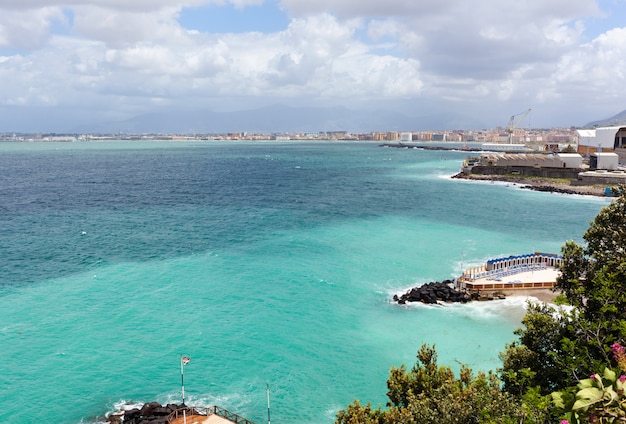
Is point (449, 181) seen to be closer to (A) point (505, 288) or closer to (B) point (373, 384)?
(A) point (505, 288)

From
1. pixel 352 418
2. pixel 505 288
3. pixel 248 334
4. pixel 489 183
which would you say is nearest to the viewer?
pixel 352 418

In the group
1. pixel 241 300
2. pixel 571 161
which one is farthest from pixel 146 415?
pixel 571 161

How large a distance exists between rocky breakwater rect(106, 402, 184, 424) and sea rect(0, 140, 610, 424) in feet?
4.99

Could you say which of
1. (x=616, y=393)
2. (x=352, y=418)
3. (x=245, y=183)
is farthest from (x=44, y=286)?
(x=245, y=183)

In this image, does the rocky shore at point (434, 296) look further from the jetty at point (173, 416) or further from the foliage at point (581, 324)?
the foliage at point (581, 324)

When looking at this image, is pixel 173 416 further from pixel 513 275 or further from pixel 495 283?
pixel 513 275

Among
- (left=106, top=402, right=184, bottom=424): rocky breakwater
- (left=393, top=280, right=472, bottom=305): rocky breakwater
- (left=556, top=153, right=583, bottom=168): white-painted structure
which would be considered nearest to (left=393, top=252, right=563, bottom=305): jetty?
(left=393, top=280, right=472, bottom=305): rocky breakwater

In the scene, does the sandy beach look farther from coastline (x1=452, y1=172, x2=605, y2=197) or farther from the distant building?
the distant building

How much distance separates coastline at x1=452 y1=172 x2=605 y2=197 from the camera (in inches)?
4267

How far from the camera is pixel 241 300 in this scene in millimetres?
44719

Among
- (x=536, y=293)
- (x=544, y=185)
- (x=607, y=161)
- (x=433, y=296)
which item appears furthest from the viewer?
(x=607, y=161)

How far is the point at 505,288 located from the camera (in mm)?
46281

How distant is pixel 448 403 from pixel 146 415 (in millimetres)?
18273

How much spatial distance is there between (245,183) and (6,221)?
64.9 meters
